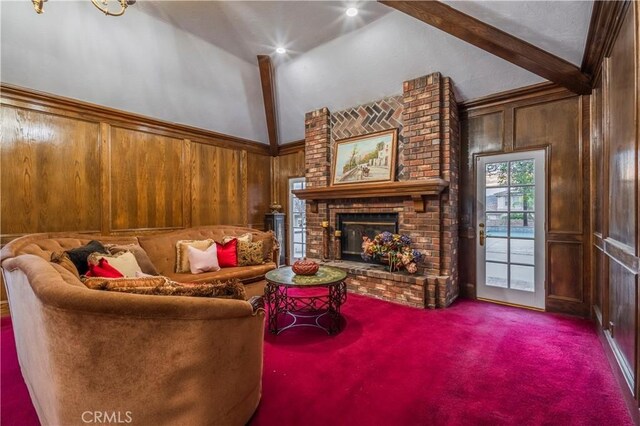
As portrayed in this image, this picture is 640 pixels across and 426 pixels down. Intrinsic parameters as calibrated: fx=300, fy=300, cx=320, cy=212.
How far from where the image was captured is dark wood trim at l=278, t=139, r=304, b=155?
6082 mm

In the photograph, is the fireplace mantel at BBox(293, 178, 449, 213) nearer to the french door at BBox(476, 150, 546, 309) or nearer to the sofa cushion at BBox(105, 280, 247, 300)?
the french door at BBox(476, 150, 546, 309)

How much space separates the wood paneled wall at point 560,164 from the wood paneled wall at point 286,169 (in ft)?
11.4

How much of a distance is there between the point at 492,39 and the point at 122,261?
4.09m

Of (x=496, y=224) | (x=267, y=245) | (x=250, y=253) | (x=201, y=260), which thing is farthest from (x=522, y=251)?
(x=201, y=260)

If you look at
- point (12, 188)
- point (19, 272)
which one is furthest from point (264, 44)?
point (19, 272)

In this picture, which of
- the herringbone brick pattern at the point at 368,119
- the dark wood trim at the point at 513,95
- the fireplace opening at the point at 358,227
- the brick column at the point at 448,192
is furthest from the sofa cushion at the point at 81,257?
the dark wood trim at the point at 513,95

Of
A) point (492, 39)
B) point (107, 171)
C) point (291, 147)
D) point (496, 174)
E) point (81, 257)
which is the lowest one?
point (81, 257)

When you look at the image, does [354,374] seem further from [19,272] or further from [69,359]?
[19,272]

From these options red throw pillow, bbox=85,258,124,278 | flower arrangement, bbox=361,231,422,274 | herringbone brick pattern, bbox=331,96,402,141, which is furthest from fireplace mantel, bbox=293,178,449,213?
red throw pillow, bbox=85,258,124,278

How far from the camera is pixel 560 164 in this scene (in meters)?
3.44

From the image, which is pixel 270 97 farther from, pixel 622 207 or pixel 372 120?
pixel 622 207

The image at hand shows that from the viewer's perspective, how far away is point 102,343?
119 cm

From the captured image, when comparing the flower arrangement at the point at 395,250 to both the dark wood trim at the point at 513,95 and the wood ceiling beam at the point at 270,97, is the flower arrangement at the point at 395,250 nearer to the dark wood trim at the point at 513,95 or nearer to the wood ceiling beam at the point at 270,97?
the dark wood trim at the point at 513,95

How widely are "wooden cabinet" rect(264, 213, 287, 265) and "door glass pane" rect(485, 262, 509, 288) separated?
3595 mm
